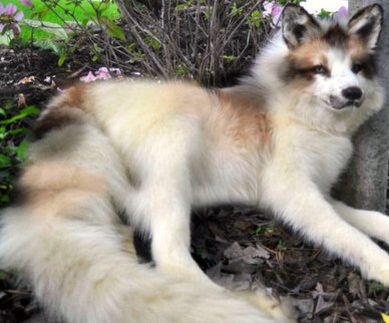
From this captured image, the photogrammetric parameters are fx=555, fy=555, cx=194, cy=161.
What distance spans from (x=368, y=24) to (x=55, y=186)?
1952mm

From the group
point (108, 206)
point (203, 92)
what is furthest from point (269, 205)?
point (108, 206)

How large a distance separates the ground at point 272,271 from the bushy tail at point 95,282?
21 centimetres

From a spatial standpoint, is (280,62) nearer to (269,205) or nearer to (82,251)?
(269,205)

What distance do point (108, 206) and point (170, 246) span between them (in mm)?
386

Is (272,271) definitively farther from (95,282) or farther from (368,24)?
(368,24)

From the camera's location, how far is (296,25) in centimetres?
330

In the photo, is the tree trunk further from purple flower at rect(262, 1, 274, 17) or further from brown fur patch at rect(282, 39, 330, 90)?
purple flower at rect(262, 1, 274, 17)

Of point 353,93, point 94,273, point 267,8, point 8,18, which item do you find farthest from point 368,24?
point 8,18

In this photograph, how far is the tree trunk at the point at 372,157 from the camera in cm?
330

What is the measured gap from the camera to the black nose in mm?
3025

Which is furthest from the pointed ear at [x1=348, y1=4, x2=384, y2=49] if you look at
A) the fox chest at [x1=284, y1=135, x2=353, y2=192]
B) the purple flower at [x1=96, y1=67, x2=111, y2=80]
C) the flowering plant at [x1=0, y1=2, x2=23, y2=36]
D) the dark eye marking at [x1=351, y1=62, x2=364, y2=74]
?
the flowering plant at [x1=0, y1=2, x2=23, y2=36]

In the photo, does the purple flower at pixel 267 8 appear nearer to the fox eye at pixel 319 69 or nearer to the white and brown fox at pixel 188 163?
the white and brown fox at pixel 188 163

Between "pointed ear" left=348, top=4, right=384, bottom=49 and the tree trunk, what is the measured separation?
71 millimetres

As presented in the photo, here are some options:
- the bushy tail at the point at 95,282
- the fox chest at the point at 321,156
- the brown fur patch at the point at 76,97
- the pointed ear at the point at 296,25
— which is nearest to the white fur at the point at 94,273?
the bushy tail at the point at 95,282
